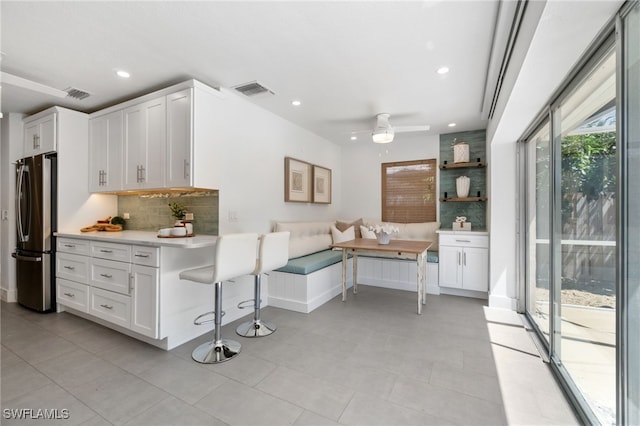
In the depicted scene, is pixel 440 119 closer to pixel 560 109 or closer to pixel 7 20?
pixel 560 109

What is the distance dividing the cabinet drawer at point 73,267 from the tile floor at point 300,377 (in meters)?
0.49

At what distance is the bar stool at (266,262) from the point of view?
2.69 meters

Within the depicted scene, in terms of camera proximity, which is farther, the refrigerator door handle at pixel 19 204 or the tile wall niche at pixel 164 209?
the refrigerator door handle at pixel 19 204

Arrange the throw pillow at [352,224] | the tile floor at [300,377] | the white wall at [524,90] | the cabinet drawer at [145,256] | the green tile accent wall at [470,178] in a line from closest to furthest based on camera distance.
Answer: the white wall at [524,90] < the tile floor at [300,377] < the cabinet drawer at [145,256] < the green tile accent wall at [470,178] < the throw pillow at [352,224]

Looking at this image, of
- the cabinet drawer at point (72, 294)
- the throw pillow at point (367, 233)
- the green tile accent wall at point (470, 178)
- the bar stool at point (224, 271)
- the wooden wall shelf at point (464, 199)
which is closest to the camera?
the bar stool at point (224, 271)

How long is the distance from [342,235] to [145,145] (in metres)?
2.98

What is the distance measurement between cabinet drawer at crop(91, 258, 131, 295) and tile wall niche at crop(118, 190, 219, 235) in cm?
80

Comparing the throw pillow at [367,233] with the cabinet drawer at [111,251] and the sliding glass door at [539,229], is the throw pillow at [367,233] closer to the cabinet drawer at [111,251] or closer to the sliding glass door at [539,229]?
the sliding glass door at [539,229]

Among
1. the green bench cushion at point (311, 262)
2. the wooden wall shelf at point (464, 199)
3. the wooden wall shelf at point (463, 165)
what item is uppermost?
the wooden wall shelf at point (463, 165)

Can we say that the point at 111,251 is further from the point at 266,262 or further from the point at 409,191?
the point at 409,191

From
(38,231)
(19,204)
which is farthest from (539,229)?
(19,204)

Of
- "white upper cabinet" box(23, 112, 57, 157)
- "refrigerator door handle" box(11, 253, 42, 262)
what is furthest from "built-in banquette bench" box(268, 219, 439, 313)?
"white upper cabinet" box(23, 112, 57, 157)

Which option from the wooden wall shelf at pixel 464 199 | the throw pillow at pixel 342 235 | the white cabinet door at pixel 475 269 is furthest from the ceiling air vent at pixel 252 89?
the white cabinet door at pixel 475 269

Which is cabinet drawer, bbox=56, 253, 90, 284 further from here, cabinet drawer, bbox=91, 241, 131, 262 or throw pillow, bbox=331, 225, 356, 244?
throw pillow, bbox=331, 225, 356, 244
